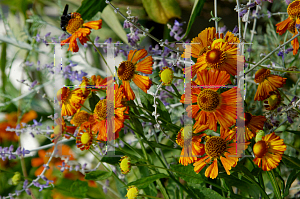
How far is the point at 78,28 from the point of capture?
0.33m

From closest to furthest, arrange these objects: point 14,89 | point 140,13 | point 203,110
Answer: point 203,110 < point 140,13 < point 14,89

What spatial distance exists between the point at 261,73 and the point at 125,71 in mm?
162

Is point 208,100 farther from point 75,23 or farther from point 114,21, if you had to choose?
point 114,21

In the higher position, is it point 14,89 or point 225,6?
point 225,6

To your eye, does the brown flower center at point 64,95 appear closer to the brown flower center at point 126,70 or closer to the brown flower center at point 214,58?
the brown flower center at point 126,70

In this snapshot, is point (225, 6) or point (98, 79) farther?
point (225, 6)

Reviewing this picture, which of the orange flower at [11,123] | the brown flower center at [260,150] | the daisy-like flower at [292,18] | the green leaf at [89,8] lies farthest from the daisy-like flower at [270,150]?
the orange flower at [11,123]

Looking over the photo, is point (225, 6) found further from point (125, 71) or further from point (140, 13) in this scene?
point (125, 71)

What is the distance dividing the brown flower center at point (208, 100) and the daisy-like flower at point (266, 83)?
0.23 feet

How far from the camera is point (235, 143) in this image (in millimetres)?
281

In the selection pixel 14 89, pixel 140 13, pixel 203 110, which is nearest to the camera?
pixel 203 110

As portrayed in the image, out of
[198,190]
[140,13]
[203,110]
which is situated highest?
[140,13]

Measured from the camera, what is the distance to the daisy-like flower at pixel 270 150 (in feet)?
0.86

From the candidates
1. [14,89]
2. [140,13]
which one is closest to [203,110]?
[140,13]
